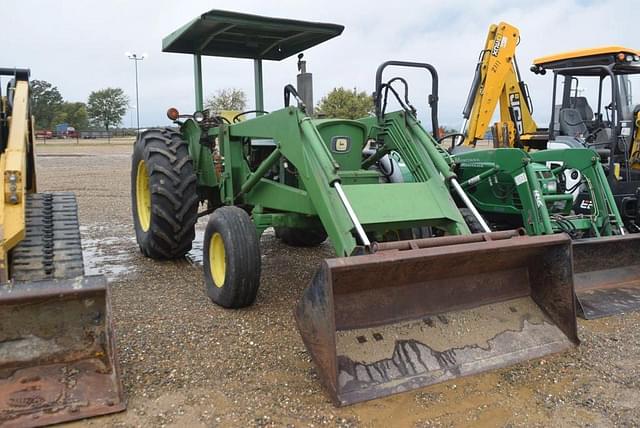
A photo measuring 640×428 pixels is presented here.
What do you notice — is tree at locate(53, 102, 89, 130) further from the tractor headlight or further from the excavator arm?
the tractor headlight

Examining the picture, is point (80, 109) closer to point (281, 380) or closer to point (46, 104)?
point (46, 104)

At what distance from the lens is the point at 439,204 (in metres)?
4.28

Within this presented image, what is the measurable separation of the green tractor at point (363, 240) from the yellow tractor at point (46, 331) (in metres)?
1.17

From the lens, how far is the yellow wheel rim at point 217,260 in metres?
4.83

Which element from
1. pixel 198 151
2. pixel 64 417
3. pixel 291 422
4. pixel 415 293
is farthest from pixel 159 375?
pixel 198 151

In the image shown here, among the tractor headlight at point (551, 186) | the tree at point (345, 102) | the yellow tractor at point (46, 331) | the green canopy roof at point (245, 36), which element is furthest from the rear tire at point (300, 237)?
the tree at point (345, 102)

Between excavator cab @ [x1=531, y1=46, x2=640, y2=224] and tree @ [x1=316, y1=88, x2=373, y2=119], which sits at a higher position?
tree @ [x1=316, y1=88, x2=373, y2=119]

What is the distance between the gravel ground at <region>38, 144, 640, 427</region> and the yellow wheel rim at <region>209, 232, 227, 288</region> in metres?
0.24

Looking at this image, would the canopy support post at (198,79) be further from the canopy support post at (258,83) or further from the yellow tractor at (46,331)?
the yellow tractor at (46,331)

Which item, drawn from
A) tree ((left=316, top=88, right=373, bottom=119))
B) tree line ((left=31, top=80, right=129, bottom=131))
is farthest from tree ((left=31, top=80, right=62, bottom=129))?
tree ((left=316, top=88, right=373, bottom=119))

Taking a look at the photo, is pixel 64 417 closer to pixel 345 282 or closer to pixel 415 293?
pixel 345 282

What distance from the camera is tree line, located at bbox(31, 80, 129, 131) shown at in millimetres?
77125

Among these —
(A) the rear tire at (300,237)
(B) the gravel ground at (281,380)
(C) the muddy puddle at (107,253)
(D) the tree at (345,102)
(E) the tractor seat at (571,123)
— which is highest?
(D) the tree at (345,102)

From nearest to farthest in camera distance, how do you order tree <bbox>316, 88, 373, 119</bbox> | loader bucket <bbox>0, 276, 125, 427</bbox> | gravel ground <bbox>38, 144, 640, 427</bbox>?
loader bucket <bbox>0, 276, 125, 427</bbox>
gravel ground <bbox>38, 144, 640, 427</bbox>
tree <bbox>316, 88, 373, 119</bbox>
